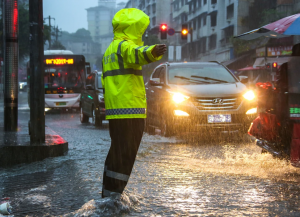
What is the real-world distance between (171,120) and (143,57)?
5.84 meters

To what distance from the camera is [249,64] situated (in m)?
Answer: 42.9

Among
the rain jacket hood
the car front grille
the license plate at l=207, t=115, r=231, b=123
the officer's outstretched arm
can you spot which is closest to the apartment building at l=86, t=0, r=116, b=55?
the car front grille

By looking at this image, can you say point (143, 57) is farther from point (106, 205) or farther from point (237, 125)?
point (237, 125)

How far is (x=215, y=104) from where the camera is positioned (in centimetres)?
920

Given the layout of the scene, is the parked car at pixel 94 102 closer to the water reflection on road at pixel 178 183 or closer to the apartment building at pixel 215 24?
the water reflection on road at pixel 178 183

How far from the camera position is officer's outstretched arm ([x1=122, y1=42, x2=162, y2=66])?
11.6ft

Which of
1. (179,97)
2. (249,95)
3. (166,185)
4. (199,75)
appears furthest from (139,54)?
(199,75)

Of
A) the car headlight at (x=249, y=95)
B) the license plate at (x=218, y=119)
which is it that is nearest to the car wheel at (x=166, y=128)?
the license plate at (x=218, y=119)

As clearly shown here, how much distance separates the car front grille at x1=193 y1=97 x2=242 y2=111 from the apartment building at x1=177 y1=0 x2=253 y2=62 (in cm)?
2988

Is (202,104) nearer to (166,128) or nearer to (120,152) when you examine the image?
(166,128)

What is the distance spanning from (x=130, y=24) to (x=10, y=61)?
651cm

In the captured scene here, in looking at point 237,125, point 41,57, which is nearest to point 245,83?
point 237,125

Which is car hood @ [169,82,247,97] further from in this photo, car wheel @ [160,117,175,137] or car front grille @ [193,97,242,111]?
car wheel @ [160,117,175,137]

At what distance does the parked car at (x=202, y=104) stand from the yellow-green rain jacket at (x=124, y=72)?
529cm
